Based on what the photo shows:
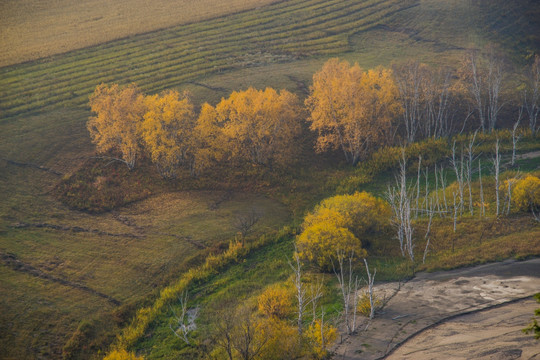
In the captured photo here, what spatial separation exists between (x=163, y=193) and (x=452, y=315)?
1531 inches

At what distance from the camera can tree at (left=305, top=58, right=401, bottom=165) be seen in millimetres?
68250

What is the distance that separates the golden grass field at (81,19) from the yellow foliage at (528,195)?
85866 millimetres

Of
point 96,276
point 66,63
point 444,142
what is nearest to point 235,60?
point 66,63

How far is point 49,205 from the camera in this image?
185 feet

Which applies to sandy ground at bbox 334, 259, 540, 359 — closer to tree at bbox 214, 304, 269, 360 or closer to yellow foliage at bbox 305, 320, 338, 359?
yellow foliage at bbox 305, 320, 338, 359

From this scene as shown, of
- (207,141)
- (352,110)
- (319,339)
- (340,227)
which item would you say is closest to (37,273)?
(207,141)

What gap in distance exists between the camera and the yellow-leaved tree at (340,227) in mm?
44406

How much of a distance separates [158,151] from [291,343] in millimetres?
37620

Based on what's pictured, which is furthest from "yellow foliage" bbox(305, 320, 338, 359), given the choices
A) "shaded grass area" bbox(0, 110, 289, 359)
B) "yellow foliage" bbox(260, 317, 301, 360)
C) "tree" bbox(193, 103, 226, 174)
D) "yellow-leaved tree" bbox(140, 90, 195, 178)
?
"yellow-leaved tree" bbox(140, 90, 195, 178)

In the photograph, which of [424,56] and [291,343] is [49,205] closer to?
[291,343]

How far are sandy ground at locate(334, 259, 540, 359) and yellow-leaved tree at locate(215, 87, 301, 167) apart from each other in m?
31.0

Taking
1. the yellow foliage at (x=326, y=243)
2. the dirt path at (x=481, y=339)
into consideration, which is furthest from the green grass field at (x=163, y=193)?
the dirt path at (x=481, y=339)

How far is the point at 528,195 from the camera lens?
165 ft

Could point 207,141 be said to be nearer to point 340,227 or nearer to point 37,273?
point 340,227
